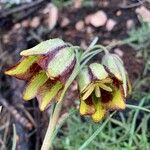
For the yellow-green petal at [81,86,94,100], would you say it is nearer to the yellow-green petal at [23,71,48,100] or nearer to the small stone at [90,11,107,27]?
the yellow-green petal at [23,71,48,100]

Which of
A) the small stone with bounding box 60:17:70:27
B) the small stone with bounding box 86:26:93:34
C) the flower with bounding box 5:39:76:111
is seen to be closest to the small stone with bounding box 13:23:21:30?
the small stone with bounding box 60:17:70:27

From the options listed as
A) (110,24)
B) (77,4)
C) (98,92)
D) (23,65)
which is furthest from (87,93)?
(77,4)

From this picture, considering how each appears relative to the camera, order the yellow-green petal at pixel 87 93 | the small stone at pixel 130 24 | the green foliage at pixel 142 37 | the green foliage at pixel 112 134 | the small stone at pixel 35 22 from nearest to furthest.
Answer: the yellow-green petal at pixel 87 93 < the green foliage at pixel 112 134 < the green foliage at pixel 142 37 < the small stone at pixel 130 24 < the small stone at pixel 35 22

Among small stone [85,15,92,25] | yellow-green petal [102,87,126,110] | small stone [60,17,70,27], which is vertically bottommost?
small stone [85,15,92,25]

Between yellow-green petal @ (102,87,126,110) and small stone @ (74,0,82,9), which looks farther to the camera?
small stone @ (74,0,82,9)

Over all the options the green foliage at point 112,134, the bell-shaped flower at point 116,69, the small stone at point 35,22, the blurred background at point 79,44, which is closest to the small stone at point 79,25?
the blurred background at point 79,44

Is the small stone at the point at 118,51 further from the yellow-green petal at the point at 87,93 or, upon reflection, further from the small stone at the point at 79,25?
the yellow-green petal at the point at 87,93
